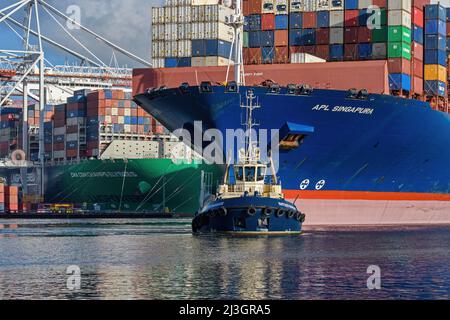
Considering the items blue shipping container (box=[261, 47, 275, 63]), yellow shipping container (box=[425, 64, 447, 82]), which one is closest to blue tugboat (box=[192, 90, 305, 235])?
blue shipping container (box=[261, 47, 275, 63])

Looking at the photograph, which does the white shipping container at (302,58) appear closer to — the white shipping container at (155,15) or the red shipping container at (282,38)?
the red shipping container at (282,38)

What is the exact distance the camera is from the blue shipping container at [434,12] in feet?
229

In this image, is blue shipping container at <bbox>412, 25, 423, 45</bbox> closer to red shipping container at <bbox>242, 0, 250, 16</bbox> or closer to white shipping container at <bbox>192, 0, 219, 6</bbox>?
red shipping container at <bbox>242, 0, 250, 16</bbox>

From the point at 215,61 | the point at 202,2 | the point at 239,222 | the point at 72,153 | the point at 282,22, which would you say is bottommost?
the point at 239,222

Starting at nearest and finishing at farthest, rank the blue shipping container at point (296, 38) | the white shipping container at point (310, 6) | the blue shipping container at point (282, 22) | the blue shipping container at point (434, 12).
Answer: the blue shipping container at point (296, 38)
the white shipping container at point (310, 6)
the blue shipping container at point (282, 22)
the blue shipping container at point (434, 12)

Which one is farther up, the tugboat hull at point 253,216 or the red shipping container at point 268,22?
the red shipping container at point 268,22

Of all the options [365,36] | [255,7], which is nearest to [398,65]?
[365,36]

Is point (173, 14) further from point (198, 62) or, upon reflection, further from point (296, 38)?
point (296, 38)

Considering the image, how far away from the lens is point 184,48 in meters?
71.1

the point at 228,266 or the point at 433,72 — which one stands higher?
the point at 433,72

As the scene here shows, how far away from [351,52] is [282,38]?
5.02m

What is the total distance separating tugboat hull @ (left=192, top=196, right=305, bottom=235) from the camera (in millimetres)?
51406

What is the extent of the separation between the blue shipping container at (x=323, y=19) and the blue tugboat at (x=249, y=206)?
1432cm

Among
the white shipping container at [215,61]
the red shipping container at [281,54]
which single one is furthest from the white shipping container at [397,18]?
the white shipping container at [215,61]
